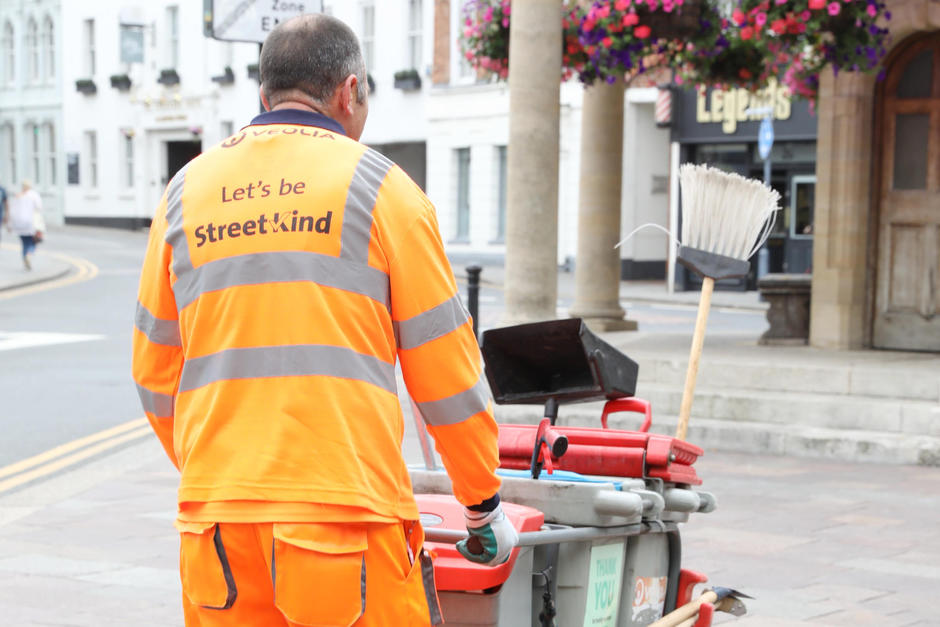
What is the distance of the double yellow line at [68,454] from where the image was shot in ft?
28.5

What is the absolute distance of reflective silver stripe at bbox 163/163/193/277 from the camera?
9.51 feet

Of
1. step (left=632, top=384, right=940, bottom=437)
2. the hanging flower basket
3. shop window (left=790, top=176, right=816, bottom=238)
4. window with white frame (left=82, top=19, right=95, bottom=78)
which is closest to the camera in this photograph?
step (left=632, top=384, right=940, bottom=437)

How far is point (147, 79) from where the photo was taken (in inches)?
1860

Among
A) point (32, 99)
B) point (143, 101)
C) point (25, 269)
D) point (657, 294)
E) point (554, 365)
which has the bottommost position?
point (657, 294)

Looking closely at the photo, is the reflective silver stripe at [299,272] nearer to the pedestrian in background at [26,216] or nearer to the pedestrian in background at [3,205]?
the pedestrian in background at [26,216]

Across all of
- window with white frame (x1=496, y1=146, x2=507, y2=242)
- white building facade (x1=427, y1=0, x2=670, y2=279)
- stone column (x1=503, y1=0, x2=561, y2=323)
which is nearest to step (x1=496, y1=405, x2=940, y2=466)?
stone column (x1=503, y1=0, x2=561, y2=323)

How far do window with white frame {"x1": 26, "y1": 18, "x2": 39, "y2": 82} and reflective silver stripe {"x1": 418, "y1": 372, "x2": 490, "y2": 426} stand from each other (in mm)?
52062

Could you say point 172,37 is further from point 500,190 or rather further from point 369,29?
point 500,190

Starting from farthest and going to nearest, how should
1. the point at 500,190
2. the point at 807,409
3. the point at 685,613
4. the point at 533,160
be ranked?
the point at 500,190 → the point at 533,160 → the point at 807,409 → the point at 685,613

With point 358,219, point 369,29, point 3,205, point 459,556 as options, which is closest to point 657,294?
point 369,29

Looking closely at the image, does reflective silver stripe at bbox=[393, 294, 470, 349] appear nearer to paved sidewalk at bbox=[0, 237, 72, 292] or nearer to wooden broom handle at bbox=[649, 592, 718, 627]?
wooden broom handle at bbox=[649, 592, 718, 627]

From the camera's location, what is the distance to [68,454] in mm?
9453

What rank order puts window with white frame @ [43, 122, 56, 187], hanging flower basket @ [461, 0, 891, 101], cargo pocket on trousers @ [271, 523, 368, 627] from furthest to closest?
window with white frame @ [43, 122, 56, 187] < hanging flower basket @ [461, 0, 891, 101] < cargo pocket on trousers @ [271, 523, 368, 627]

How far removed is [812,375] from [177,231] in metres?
7.59
